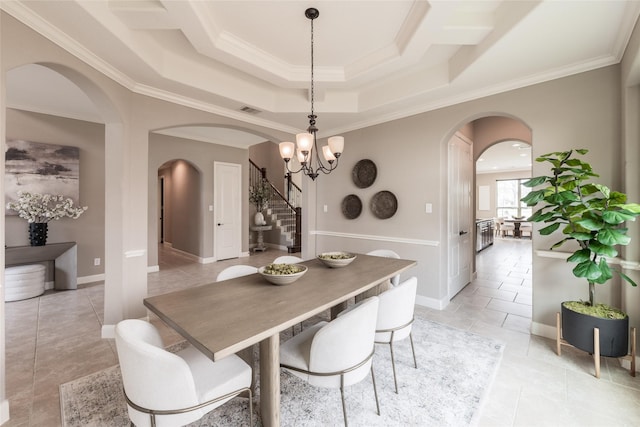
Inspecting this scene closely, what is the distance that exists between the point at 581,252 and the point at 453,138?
2.13 m

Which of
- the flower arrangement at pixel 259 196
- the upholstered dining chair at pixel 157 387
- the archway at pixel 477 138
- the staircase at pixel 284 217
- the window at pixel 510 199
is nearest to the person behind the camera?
the upholstered dining chair at pixel 157 387

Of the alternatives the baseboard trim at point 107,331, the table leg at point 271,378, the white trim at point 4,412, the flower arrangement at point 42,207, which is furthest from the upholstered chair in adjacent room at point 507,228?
the white trim at point 4,412

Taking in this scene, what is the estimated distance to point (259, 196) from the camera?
26.5 feet

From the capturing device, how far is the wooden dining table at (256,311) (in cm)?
129

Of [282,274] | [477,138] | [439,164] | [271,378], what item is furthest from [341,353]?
[477,138]

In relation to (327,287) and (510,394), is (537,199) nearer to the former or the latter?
(510,394)

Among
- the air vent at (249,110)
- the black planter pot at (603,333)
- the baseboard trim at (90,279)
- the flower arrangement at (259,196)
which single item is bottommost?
the baseboard trim at (90,279)

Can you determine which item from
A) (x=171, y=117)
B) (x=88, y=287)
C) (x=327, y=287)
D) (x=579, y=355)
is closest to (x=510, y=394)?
(x=579, y=355)

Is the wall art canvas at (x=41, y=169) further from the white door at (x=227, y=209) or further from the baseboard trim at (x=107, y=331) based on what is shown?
the baseboard trim at (x=107, y=331)

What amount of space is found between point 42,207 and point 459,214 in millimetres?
6227

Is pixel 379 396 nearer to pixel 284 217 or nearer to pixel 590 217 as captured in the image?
pixel 590 217

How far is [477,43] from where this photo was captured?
2.44m

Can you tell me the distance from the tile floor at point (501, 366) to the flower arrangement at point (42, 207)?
1186 mm

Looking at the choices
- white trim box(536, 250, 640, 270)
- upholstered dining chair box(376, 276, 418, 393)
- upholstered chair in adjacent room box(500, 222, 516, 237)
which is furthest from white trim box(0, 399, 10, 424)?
upholstered chair in adjacent room box(500, 222, 516, 237)
